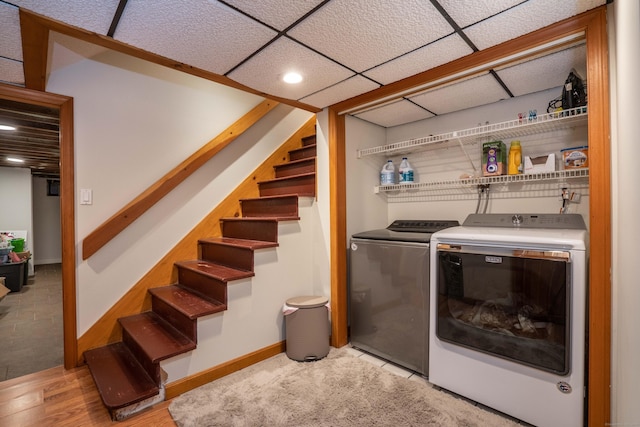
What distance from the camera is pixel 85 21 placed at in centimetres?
138

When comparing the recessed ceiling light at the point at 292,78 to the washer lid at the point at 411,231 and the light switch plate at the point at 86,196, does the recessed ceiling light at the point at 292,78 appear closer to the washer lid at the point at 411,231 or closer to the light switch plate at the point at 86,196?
the washer lid at the point at 411,231

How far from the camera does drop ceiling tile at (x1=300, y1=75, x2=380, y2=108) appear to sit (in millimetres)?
2099

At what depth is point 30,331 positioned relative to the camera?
2.95m

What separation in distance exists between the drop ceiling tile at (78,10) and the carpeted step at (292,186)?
1.67 meters

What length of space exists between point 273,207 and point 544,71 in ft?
7.13

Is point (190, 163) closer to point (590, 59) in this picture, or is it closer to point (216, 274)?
point (216, 274)

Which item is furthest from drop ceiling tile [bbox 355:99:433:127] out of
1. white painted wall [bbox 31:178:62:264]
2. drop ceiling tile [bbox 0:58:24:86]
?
white painted wall [bbox 31:178:62:264]

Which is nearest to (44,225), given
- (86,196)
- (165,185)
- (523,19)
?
(86,196)

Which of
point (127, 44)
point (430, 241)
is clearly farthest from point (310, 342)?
point (127, 44)

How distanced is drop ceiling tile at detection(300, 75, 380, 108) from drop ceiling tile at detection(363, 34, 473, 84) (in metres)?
0.09

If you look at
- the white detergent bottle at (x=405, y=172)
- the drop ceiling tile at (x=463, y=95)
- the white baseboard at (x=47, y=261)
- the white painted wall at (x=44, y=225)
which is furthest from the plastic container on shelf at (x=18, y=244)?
the drop ceiling tile at (x=463, y=95)

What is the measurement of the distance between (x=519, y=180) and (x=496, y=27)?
3.39ft

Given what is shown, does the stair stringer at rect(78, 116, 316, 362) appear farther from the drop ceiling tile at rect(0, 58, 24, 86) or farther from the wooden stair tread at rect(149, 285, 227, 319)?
the drop ceiling tile at rect(0, 58, 24, 86)

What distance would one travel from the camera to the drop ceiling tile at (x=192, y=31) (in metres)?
1.31
